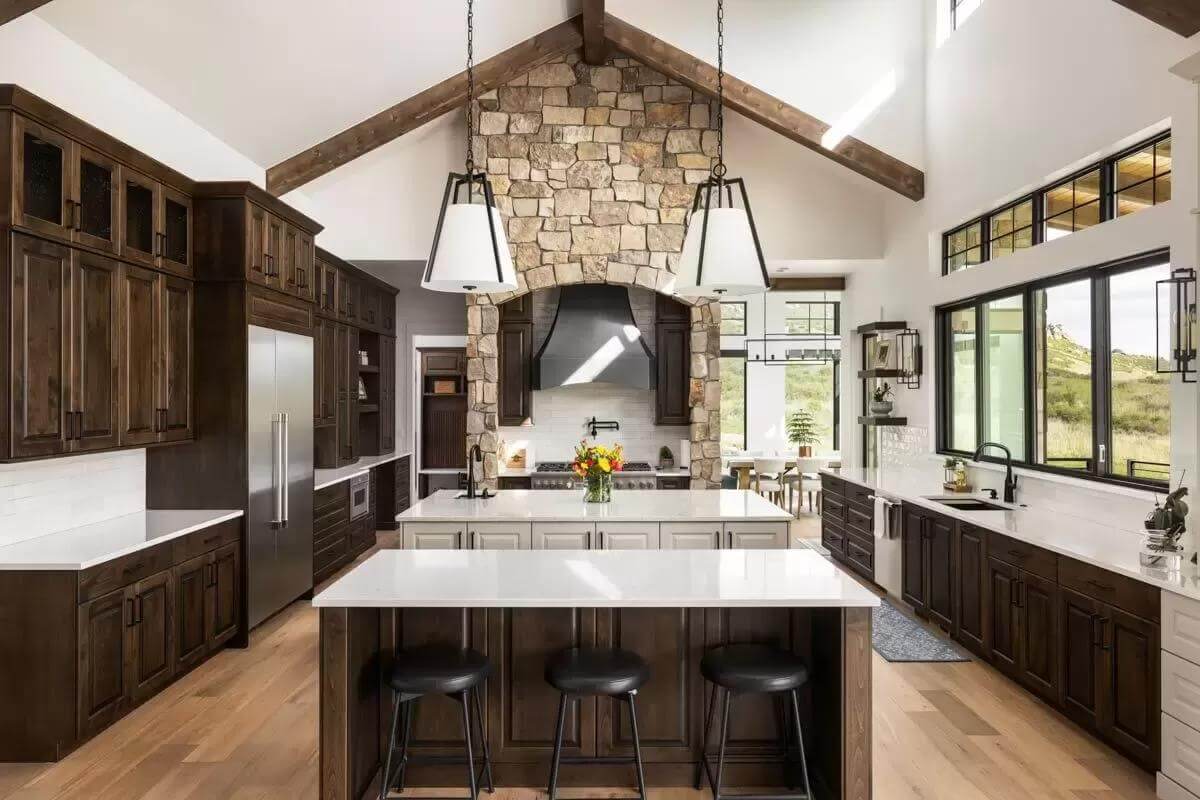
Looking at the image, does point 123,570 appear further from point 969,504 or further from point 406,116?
point 969,504

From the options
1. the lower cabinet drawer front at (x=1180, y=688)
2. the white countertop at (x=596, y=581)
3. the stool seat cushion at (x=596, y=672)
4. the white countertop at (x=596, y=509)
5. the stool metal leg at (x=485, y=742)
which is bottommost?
the stool metal leg at (x=485, y=742)

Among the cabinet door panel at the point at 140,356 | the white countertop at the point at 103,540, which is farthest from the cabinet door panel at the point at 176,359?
the white countertop at the point at 103,540

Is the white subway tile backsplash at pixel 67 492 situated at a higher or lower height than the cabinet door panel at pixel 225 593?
higher

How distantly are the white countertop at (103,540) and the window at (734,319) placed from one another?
7.44m

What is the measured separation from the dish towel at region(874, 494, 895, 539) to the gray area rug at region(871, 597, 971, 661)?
58 centimetres

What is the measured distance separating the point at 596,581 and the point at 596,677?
340 mm

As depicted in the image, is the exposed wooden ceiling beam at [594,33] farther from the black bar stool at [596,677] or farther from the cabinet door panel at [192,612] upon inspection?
the black bar stool at [596,677]

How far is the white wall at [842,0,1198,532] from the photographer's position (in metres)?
3.57

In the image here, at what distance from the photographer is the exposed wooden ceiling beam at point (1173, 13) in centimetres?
330

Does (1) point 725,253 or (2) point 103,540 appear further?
(2) point 103,540

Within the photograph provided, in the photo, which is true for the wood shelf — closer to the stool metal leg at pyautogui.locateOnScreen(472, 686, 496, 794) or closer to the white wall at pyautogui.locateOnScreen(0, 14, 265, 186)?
the stool metal leg at pyautogui.locateOnScreen(472, 686, 496, 794)

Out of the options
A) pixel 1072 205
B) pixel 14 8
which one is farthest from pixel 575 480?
pixel 14 8

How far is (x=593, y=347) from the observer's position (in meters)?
7.73

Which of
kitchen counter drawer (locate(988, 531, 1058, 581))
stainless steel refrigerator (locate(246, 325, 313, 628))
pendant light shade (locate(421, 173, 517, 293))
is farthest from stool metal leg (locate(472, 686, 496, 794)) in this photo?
kitchen counter drawer (locate(988, 531, 1058, 581))
